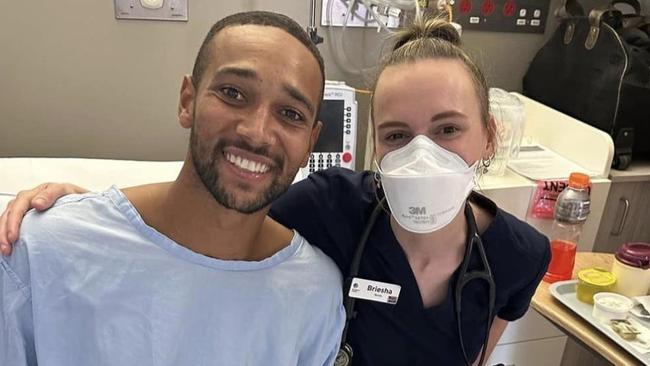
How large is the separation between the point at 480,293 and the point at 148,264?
0.70 m

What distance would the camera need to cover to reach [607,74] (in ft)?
6.94

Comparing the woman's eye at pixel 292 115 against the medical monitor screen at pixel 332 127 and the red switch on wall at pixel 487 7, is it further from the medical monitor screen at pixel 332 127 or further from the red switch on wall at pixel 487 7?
the red switch on wall at pixel 487 7

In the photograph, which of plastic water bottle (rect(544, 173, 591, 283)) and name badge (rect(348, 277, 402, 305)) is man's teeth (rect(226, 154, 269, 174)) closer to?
name badge (rect(348, 277, 402, 305))

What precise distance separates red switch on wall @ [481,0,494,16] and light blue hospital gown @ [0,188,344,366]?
167 cm

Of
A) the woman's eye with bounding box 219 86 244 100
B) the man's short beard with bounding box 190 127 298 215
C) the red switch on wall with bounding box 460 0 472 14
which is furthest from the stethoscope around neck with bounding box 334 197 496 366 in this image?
the red switch on wall with bounding box 460 0 472 14

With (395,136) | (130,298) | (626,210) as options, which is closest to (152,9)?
(395,136)

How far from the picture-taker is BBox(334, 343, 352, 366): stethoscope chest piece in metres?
1.22

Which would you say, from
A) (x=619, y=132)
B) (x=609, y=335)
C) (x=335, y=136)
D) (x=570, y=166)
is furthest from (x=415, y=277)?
(x=619, y=132)

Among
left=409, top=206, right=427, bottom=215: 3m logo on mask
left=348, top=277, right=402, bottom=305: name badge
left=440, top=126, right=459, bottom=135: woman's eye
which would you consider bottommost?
left=348, top=277, right=402, bottom=305: name badge

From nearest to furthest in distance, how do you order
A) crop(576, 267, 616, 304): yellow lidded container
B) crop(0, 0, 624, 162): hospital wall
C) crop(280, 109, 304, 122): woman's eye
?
crop(280, 109, 304, 122): woman's eye → crop(576, 267, 616, 304): yellow lidded container → crop(0, 0, 624, 162): hospital wall

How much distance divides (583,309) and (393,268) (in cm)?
59

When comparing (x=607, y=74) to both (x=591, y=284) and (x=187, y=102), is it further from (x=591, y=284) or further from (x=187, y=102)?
(x=187, y=102)

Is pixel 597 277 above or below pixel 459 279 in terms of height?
below

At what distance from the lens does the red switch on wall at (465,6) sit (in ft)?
7.70
